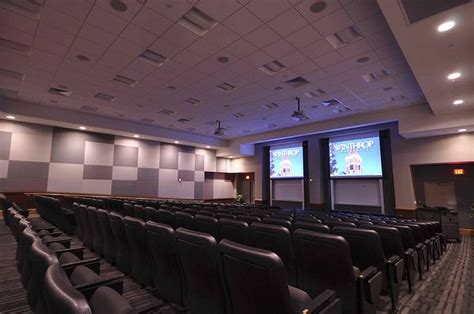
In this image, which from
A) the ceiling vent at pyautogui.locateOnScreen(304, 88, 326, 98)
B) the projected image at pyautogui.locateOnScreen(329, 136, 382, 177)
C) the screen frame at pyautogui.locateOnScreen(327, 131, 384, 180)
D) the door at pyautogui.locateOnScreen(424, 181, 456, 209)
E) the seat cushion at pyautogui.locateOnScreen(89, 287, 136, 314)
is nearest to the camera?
the seat cushion at pyautogui.locateOnScreen(89, 287, 136, 314)

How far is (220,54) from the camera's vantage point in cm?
546

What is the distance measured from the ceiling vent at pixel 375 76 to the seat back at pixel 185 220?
6.15 m

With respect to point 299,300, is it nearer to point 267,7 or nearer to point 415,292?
point 415,292

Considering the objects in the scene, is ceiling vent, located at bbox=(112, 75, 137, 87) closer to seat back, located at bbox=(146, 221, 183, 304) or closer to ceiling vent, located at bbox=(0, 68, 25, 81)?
ceiling vent, located at bbox=(0, 68, 25, 81)

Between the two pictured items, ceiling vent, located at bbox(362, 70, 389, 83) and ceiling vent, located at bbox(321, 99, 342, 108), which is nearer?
ceiling vent, located at bbox(362, 70, 389, 83)

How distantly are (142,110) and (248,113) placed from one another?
14.5 ft

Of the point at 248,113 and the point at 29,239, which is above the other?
the point at 248,113

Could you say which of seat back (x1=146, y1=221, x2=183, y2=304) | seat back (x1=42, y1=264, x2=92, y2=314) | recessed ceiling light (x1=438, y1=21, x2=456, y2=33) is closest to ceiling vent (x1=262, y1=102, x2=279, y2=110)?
recessed ceiling light (x1=438, y1=21, x2=456, y2=33)

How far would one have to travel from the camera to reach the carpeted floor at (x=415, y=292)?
2408mm

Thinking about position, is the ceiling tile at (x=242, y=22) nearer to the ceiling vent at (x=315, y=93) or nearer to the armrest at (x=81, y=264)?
the ceiling vent at (x=315, y=93)

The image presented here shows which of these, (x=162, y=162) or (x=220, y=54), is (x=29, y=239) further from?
(x=162, y=162)

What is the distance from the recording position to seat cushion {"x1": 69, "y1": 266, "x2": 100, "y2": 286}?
144 centimetres

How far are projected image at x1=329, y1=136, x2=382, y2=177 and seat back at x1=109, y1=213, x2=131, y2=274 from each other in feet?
33.1

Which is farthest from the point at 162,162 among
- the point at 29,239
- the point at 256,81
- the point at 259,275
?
the point at 259,275
